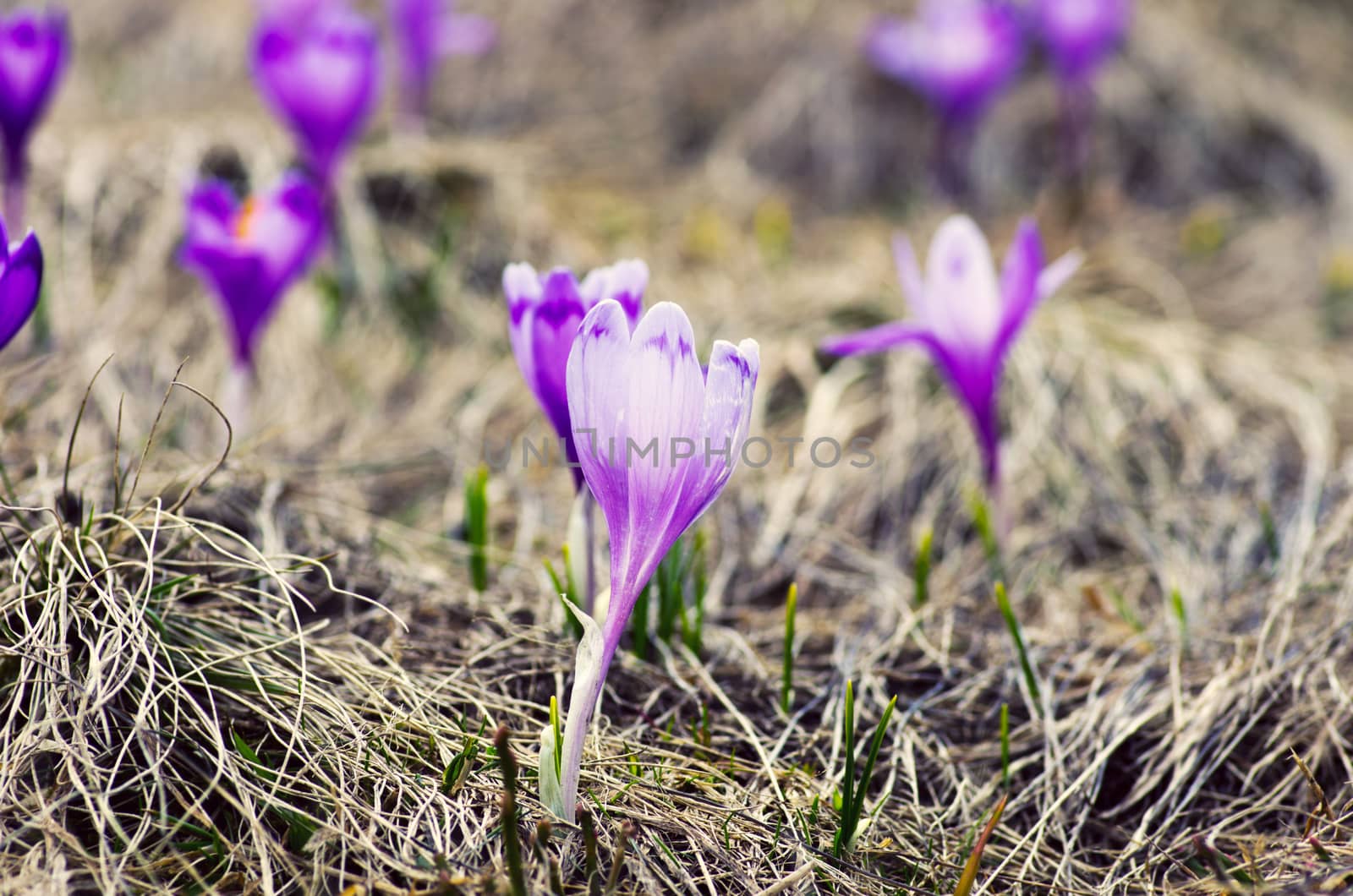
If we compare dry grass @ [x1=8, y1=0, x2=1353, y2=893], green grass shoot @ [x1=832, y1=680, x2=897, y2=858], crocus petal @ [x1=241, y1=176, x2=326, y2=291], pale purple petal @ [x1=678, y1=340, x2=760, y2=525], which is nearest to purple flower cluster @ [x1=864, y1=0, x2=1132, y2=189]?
dry grass @ [x1=8, y1=0, x2=1353, y2=893]

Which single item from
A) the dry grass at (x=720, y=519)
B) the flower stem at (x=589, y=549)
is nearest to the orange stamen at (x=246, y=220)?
the dry grass at (x=720, y=519)

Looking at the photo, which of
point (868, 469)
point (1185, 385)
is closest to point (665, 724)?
point (868, 469)

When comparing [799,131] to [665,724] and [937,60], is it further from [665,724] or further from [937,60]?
[665,724]

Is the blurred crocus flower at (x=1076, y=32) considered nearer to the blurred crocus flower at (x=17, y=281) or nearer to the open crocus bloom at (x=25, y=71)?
the open crocus bloom at (x=25, y=71)

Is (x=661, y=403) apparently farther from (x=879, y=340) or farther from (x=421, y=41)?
(x=421, y=41)

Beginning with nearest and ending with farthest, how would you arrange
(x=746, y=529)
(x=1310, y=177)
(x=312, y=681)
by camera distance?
1. (x=312, y=681)
2. (x=746, y=529)
3. (x=1310, y=177)

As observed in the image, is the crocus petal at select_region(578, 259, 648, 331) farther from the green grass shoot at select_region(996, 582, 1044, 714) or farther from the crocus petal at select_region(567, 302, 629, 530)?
the green grass shoot at select_region(996, 582, 1044, 714)

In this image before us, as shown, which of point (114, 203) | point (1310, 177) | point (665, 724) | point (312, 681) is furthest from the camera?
point (1310, 177)
